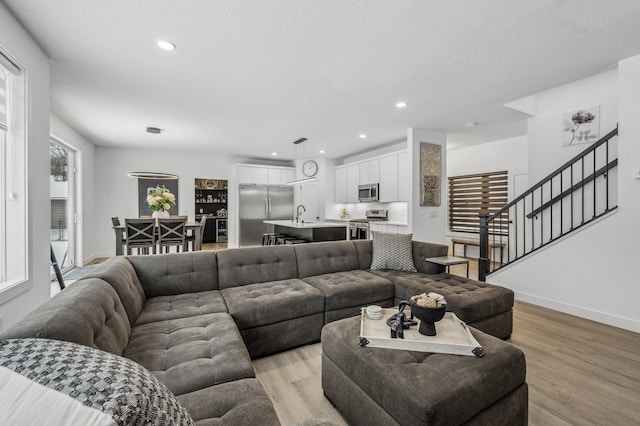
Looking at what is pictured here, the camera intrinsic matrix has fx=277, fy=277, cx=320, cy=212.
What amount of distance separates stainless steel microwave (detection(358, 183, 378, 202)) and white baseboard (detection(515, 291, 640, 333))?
129 inches

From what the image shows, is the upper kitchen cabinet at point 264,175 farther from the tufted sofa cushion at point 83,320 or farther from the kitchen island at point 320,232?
the tufted sofa cushion at point 83,320

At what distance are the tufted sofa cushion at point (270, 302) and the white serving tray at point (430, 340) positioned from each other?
2.52 feet

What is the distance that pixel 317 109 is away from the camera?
159 inches

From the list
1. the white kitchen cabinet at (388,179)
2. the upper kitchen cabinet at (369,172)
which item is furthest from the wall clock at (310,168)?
the white kitchen cabinet at (388,179)

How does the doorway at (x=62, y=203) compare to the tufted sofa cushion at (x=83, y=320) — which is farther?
the doorway at (x=62, y=203)

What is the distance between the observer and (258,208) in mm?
7473

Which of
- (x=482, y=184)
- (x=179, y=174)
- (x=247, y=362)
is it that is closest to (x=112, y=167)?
(x=179, y=174)

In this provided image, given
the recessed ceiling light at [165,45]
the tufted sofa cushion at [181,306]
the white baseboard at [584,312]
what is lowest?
the white baseboard at [584,312]

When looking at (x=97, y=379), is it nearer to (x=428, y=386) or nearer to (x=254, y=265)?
(x=428, y=386)

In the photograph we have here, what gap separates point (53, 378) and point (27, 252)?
7.96 ft

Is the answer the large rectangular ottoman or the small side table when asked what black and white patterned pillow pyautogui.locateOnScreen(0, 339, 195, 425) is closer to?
the large rectangular ottoman

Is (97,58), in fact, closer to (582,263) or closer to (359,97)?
(359,97)

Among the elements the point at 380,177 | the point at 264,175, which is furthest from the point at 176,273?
the point at 264,175

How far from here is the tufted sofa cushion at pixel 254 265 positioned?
2680 mm
